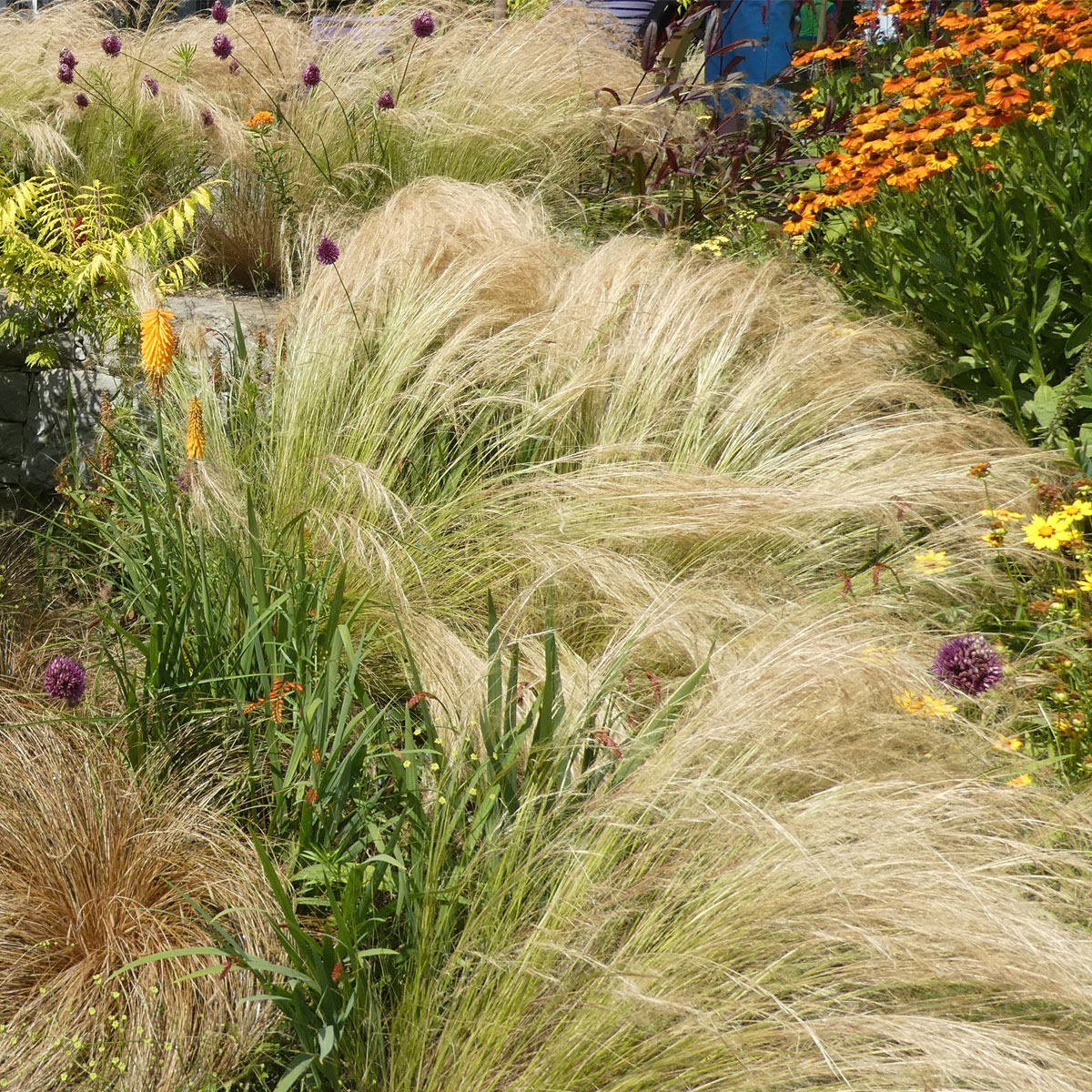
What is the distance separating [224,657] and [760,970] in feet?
3.83

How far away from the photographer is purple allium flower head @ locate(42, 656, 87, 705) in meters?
1.78

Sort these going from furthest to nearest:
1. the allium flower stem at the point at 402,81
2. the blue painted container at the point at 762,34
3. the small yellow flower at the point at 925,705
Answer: the blue painted container at the point at 762,34 < the allium flower stem at the point at 402,81 < the small yellow flower at the point at 925,705

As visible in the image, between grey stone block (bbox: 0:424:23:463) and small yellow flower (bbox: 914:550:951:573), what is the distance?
113 inches

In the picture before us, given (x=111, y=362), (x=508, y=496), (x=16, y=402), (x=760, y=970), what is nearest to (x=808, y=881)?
(x=760, y=970)

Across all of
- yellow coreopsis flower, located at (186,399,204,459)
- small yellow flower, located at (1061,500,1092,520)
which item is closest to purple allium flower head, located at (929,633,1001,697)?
small yellow flower, located at (1061,500,1092,520)

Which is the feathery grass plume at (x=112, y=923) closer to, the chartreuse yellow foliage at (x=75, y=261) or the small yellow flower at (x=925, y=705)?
the small yellow flower at (x=925, y=705)

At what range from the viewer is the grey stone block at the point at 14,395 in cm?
379

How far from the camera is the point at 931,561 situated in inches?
93.9

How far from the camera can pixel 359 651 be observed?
1949mm

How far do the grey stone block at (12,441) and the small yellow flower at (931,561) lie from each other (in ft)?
9.38

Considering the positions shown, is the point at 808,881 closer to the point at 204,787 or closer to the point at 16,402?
the point at 204,787

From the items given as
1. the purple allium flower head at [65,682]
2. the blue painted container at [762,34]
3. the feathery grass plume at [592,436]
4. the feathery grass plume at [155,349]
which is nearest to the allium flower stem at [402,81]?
the feathery grass plume at [592,436]

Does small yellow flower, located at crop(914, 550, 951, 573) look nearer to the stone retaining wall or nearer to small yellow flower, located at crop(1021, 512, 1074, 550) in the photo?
Result: small yellow flower, located at crop(1021, 512, 1074, 550)

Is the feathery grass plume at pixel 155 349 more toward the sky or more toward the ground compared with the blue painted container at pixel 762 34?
more toward the ground
